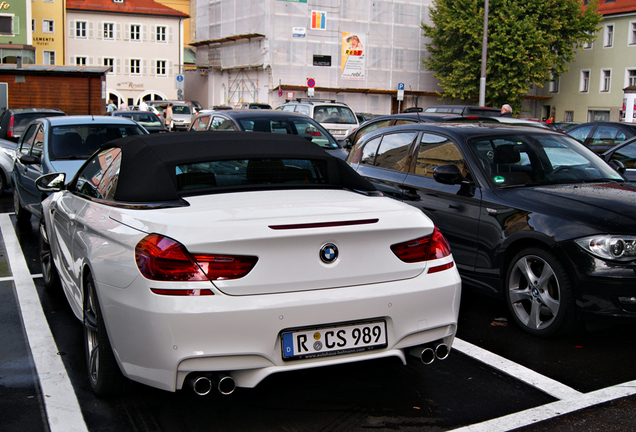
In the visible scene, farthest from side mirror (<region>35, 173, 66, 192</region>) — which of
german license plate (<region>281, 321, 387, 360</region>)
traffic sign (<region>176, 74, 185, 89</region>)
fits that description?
traffic sign (<region>176, 74, 185, 89</region>)

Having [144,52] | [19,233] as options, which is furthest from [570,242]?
[144,52]

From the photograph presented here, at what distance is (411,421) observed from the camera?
3646mm

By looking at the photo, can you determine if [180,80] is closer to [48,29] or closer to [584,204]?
[48,29]

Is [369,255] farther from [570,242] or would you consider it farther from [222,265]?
[570,242]

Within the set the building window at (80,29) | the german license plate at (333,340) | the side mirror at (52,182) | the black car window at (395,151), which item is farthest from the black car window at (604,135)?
the building window at (80,29)

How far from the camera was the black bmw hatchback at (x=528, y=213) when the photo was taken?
478cm

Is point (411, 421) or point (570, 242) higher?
point (570, 242)

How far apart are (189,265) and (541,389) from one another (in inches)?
87.8

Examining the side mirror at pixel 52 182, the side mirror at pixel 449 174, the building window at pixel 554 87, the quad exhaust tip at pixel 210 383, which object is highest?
the building window at pixel 554 87

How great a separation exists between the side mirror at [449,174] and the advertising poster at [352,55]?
49262 millimetres

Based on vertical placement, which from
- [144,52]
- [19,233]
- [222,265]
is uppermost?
[144,52]

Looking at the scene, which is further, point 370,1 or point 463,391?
point 370,1

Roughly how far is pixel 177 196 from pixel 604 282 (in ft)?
9.41

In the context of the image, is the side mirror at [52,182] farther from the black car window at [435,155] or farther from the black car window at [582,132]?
the black car window at [582,132]
